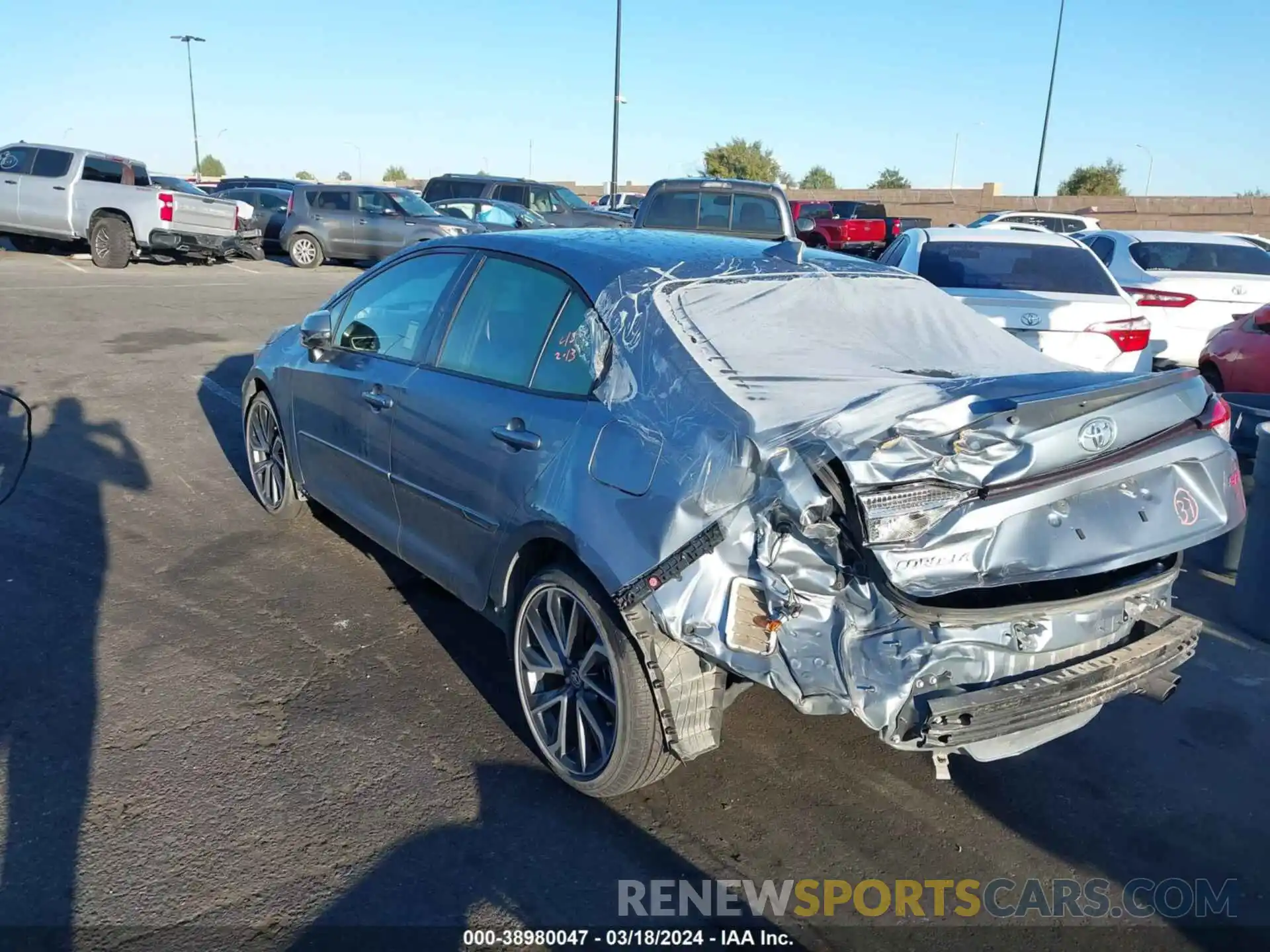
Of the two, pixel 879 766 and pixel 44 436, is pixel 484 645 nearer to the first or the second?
pixel 879 766

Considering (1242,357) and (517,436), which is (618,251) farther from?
(1242,357)

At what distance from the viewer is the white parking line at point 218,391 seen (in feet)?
29.5

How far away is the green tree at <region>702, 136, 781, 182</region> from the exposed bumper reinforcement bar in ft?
194

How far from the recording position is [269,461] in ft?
Answer: 19.4

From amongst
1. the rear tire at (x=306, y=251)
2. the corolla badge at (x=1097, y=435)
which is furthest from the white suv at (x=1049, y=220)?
the corolla badge at (x=1097, y=435)

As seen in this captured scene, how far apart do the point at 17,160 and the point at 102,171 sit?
185 centimetres

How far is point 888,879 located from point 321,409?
11.2 ft

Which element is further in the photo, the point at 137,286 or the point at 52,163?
the point at 52,163

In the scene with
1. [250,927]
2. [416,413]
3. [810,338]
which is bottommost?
[250,927]

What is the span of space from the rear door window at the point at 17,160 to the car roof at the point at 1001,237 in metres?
17.1

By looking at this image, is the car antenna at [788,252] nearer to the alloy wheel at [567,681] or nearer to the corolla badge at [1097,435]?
the corolla badge at [1097,435]

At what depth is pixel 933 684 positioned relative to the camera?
2.75 m

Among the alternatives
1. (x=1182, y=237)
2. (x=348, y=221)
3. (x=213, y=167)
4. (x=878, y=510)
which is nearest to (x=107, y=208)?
(x=348, y=221)

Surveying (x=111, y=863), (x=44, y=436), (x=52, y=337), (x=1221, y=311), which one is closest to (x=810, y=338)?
(x=111, y=863)
